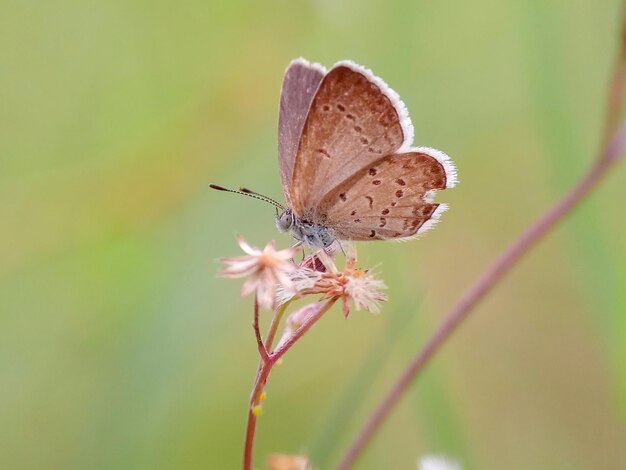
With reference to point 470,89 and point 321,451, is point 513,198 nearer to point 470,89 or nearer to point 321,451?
point 470,89

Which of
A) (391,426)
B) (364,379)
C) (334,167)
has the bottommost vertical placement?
(391,426)

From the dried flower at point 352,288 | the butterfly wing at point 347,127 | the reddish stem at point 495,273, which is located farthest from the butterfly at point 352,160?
the dried flower at point 352,288

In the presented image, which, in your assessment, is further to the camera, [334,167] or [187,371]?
[187,371]

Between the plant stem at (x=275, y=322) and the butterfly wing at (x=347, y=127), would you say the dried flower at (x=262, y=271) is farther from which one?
the butterfly wing at (x=347, y=127)

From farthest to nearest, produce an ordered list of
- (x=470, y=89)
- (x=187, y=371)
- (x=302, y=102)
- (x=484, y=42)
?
1. (x=484, y=42)
2. (x=470, y=89)
3. (x=187, y=371)
4. (x=302, y=102)

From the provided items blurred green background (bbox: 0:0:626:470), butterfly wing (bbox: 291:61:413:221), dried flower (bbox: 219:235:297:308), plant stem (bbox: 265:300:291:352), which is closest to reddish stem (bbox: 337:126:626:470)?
blurred green background (bbox: 0:0:626:470)

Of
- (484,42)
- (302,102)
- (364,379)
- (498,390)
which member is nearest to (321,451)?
(364,379)
